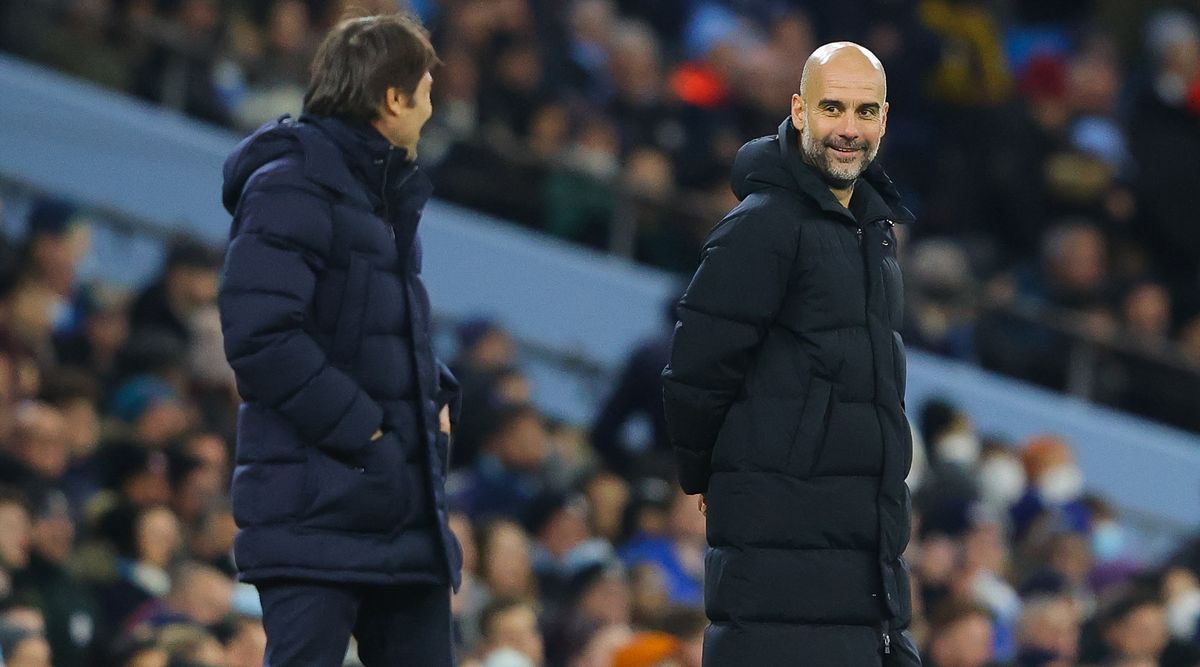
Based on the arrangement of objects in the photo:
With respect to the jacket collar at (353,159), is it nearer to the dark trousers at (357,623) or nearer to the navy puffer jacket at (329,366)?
the navy puffer jacket at (329,366)

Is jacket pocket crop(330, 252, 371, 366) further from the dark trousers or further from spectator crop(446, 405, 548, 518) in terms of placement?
spectator crop(446, 405, 548, 518)

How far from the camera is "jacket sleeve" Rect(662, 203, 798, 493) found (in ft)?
15.2

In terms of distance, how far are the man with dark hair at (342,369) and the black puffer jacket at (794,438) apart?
0.59 meters

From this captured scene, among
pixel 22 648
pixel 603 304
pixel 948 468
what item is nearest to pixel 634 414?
pixel 948 468

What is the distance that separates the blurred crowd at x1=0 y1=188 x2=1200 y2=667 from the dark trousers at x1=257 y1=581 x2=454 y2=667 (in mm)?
1678

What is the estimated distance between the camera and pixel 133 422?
8461 millimetres

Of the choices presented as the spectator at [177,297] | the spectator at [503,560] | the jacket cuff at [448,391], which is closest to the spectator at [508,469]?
the spectator at [503,560]

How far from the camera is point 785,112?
13.0m

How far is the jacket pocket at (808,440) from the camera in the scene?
181 inches

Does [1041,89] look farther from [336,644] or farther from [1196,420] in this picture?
[336,644]

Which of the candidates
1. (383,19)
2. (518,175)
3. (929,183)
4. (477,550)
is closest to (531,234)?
(518,175)

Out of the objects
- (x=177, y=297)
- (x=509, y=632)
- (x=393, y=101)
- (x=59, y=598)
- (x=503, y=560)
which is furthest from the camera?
(x=177, y=297)

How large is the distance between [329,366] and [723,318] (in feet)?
2.68

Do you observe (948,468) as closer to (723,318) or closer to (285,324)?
(723,318)
